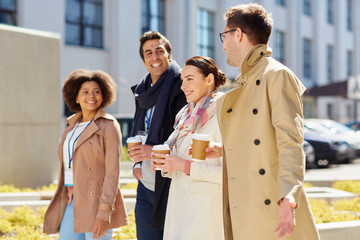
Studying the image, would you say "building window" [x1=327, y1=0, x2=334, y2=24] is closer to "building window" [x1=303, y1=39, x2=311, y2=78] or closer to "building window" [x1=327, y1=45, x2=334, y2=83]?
"building window" [x1=327, y1=45, x2=334, y2=83]

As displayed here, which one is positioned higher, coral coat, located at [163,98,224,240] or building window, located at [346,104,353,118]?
building window, located at [346,104,353,118]

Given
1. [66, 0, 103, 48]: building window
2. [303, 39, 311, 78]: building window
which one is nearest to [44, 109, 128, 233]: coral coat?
[66, 0, 103, 48]: building window

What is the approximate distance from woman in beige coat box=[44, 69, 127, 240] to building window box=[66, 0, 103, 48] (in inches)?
680

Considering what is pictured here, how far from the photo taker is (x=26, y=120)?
30.9ft

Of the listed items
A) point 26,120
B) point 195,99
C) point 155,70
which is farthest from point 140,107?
point 26,120

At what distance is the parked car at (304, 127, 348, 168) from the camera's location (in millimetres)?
16266

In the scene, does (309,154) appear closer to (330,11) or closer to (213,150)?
(213,150)

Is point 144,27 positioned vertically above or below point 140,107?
above

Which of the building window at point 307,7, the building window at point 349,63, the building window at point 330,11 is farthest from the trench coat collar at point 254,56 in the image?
the building window at point 349,63

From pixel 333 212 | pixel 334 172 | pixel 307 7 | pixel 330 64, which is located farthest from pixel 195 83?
pixel 330 64

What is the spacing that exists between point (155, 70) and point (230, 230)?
1.65m

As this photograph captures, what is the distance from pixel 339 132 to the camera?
1816cm

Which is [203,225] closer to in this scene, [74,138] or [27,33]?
[74,138]

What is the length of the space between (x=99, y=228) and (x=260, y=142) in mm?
1626
